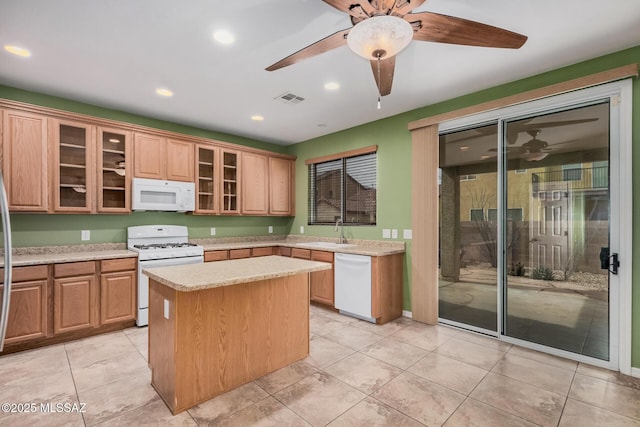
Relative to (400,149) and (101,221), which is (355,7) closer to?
(400,149)

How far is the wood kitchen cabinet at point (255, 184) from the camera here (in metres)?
5.01

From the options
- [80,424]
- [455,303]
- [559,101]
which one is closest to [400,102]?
[559,101]

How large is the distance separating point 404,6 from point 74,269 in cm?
382

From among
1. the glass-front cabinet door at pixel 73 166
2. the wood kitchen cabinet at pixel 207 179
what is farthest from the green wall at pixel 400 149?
the glass-front cabinet door at pixel 73 166

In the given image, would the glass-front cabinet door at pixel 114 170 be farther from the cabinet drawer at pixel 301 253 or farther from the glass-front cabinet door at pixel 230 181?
the cabinet drawer at pixel 301 253

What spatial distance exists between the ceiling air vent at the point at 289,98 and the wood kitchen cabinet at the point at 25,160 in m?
2.54

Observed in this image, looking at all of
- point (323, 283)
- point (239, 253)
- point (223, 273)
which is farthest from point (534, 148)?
point (239, 253)

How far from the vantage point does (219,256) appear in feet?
14.4

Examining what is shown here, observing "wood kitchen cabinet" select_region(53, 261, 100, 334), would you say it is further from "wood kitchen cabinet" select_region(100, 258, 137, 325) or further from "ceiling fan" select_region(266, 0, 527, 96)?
"ceiling fan" select_region(266, 0, 527, 96)

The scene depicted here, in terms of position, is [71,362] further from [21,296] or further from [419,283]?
[419,283]

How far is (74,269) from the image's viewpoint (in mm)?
3223

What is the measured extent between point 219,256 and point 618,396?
427 centimetres

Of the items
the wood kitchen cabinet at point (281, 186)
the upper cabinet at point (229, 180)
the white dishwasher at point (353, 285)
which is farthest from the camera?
the wood kitchen cabinet at point (281, 186)

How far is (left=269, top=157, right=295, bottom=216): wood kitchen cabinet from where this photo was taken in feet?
17.7
